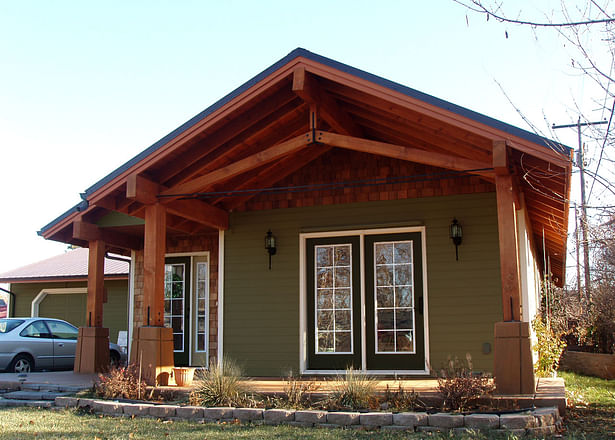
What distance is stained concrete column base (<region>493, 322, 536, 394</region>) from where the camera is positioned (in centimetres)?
638

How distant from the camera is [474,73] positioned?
492 centimetres

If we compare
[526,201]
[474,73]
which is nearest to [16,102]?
[526,201]

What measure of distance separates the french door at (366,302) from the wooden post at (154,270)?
7.86 feet

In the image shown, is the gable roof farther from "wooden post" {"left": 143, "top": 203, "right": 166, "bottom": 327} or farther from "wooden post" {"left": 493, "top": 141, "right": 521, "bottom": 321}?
"wooden post" {"left": 143, "top": 203, "right": 166, "bottom": 327}

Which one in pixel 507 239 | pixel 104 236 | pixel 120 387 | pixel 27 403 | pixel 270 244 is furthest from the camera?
pixel 104 236

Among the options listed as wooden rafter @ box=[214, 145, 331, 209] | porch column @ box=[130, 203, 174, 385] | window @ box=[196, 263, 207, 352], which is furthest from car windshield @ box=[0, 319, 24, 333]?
wooden rafter @ box=[214, 145, 331, 209]

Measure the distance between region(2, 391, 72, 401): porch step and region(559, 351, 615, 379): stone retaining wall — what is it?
1007 centimetres

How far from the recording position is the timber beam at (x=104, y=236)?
10.2m

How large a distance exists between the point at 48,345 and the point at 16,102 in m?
11.3

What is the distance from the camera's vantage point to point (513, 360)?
6.48 meters

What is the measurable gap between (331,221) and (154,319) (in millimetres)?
3082

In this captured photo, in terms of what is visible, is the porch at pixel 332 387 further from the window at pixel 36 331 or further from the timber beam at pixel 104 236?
the window at pixel 36 331

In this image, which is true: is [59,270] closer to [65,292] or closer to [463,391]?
[65,292]

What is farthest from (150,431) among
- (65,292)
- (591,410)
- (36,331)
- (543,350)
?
(65,292)
